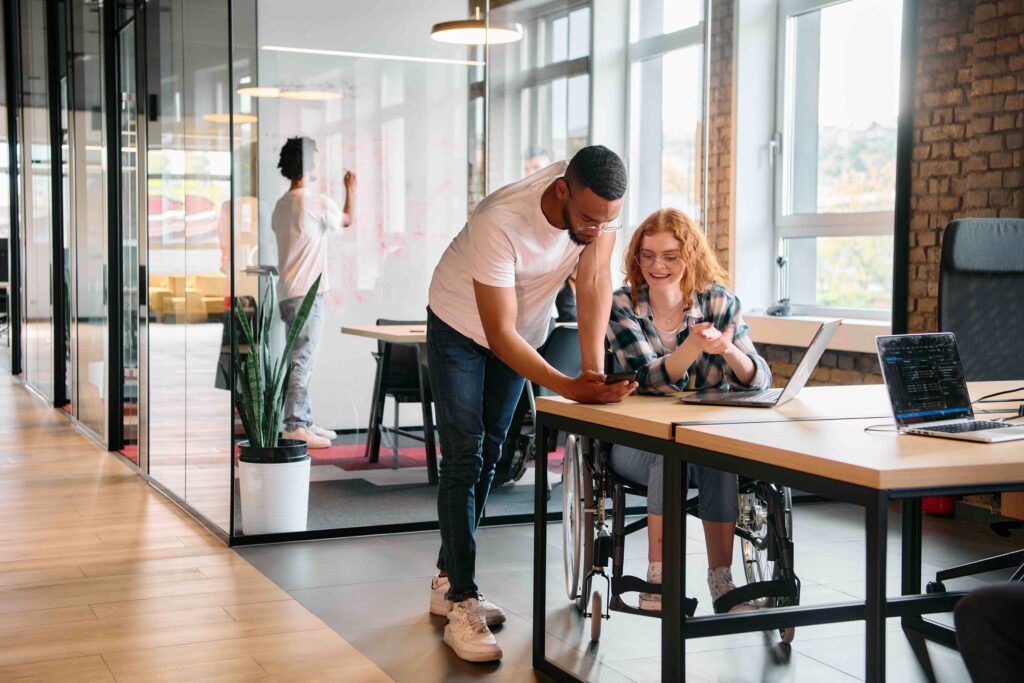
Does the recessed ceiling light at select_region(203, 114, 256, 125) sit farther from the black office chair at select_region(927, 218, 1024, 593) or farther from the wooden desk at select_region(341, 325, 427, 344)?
the black office chair at select_region(927, 218, 1024, 593)

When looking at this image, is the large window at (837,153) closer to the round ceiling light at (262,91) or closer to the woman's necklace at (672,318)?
the woman's necklace at (672,318)

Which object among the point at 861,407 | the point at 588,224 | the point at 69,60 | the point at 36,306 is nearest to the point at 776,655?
the point at 861,407

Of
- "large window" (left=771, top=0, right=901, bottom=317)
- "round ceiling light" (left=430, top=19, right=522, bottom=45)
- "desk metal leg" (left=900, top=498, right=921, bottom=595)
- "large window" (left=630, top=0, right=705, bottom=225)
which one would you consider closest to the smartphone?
"desk metal leg" (left=900, top=498, right=921, bottom=595)

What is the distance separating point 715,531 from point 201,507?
2.58 metres

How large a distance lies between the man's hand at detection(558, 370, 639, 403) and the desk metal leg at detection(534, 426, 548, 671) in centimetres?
21

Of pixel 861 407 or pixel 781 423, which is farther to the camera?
pixel 861 407

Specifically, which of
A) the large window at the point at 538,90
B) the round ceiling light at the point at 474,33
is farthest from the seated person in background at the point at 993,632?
the round ceiling light at the point at 474,33

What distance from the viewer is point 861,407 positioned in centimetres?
290

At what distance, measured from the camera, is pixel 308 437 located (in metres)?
4.70

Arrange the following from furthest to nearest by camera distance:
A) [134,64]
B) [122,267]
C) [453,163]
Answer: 1. [122,267]
2. [134,64]
3. [453,163]

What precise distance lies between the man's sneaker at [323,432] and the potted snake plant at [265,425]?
0.24 ft

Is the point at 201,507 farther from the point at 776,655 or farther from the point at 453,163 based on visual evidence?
the point at 776,655

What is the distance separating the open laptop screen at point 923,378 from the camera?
8.31 ft

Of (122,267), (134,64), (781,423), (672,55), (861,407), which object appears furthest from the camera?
(122,267)
